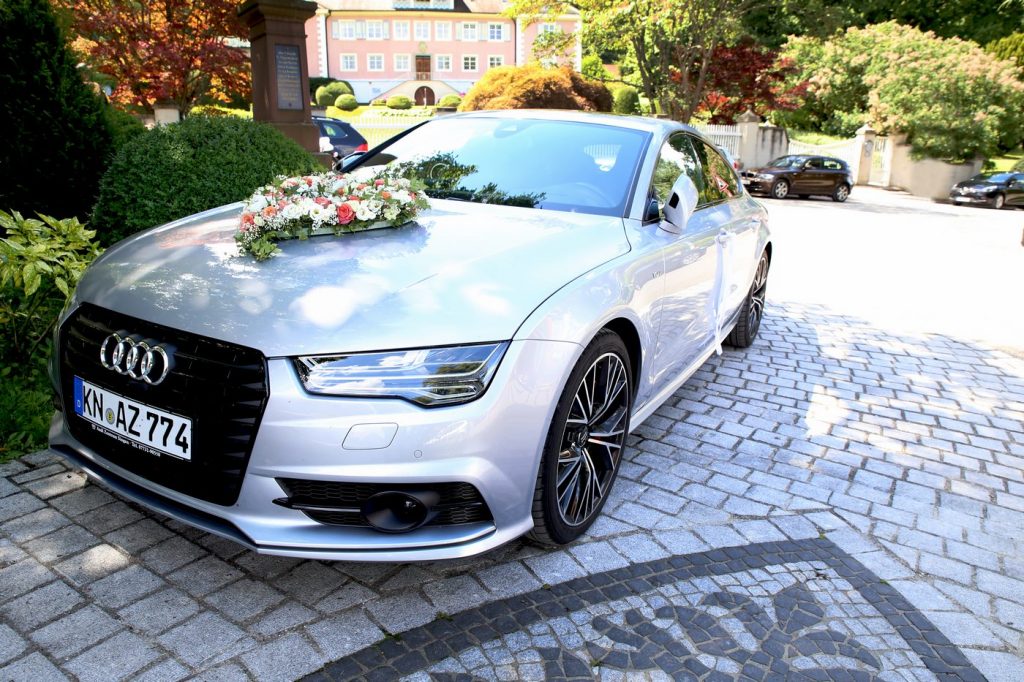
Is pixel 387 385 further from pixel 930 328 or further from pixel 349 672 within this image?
pixel 930 328

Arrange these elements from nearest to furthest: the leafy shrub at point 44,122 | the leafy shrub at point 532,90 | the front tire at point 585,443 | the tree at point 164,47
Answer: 1. the front tire at point 585,443
2. the leafy shrub at point 44,122
3. the tree at point 164,47
4. the leafy shrub at point 532,90

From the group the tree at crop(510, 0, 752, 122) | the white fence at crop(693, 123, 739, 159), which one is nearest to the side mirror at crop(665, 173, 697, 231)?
the tree at crop(510, 0, 752, 122)

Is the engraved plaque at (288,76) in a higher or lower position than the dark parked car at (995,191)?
higher

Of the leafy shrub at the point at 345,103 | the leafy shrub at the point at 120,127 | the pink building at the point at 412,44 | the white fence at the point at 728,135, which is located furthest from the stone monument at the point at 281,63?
the pink building at the point at 412,44

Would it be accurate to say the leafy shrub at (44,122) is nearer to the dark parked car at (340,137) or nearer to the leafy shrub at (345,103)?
the dark parked car at (340,137)

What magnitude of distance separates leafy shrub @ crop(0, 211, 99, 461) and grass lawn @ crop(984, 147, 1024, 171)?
34.0 m

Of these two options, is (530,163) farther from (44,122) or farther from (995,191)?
(995,191)

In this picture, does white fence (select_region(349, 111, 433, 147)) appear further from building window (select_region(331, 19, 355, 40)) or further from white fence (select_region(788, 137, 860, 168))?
building window (select_region(331, 19, 355, 40))

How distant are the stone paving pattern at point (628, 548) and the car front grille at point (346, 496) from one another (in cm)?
42

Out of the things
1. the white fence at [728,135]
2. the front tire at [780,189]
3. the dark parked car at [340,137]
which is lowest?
the front tire at [780,189]

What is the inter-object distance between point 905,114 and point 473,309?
31238 millimetres

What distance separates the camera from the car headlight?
2.22 metres

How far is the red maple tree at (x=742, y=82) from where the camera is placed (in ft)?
90.2

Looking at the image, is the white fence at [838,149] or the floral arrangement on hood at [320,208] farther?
the white fence at [838,149]
